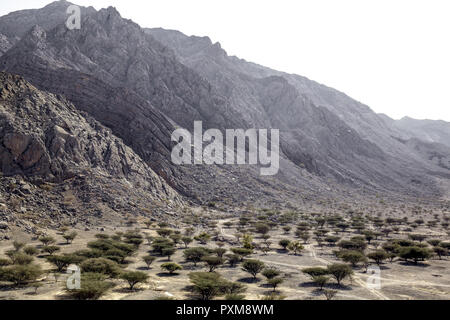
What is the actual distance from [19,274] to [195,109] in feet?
260

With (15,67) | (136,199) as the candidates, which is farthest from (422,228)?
(15,67)

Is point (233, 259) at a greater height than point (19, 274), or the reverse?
point (19, 274)

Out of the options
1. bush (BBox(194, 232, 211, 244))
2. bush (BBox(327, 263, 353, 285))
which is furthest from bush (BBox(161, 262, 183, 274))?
bush (BBox(194, 232, 211, 244))

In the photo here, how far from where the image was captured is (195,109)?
93250 millimetres

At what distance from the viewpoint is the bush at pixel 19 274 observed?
1742cm

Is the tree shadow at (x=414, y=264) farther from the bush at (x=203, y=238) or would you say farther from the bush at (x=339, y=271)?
the bush at (x=203, y=238)

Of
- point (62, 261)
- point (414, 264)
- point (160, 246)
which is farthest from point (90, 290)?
point (414, 264)

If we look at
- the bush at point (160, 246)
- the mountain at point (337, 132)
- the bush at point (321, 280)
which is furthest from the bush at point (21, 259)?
the mountain at point (337, 132)

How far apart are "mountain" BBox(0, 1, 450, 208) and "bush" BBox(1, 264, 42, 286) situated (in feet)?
142

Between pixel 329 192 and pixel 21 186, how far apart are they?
76842 millimetres

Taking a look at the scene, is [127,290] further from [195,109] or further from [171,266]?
[195,109]

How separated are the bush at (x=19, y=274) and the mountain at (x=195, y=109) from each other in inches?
1706

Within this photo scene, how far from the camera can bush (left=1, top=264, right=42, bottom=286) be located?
17422 mm

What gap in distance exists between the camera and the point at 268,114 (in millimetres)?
128250
